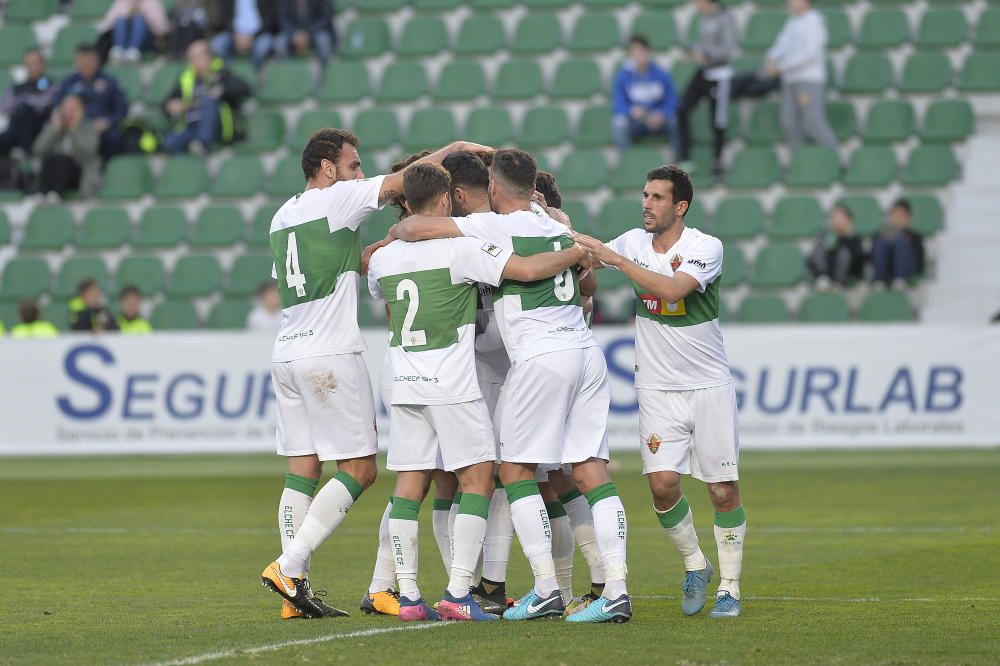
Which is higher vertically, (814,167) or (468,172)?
(814,167)

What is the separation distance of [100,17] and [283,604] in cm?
2022

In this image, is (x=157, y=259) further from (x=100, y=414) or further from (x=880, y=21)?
(x=880, y=21)

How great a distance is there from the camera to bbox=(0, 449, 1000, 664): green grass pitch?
20.7ft

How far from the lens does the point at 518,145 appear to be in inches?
861

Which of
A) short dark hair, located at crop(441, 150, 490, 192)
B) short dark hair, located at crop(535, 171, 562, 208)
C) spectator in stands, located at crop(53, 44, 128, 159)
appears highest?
spectator in stands, located at crop(53, 44, 128, 159)

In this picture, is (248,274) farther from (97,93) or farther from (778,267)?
(778,267)

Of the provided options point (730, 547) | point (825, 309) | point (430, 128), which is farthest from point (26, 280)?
point (730, 547)

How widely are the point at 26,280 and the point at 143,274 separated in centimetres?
175

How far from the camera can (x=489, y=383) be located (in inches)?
312

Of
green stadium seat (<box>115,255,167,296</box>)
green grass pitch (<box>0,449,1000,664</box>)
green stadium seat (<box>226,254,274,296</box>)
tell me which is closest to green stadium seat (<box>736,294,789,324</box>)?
green grass pitch (<box>0,449,1000,664</box>)

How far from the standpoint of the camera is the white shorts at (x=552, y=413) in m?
7.24

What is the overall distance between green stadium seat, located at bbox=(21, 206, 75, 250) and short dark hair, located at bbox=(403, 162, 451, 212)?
1588 cm

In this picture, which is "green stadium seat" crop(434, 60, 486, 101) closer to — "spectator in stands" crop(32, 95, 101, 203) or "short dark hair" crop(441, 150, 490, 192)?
"spectator in stands" crop(32, 95, 101, 203)

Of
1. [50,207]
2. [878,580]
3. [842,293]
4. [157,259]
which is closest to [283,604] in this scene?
[878,580]
